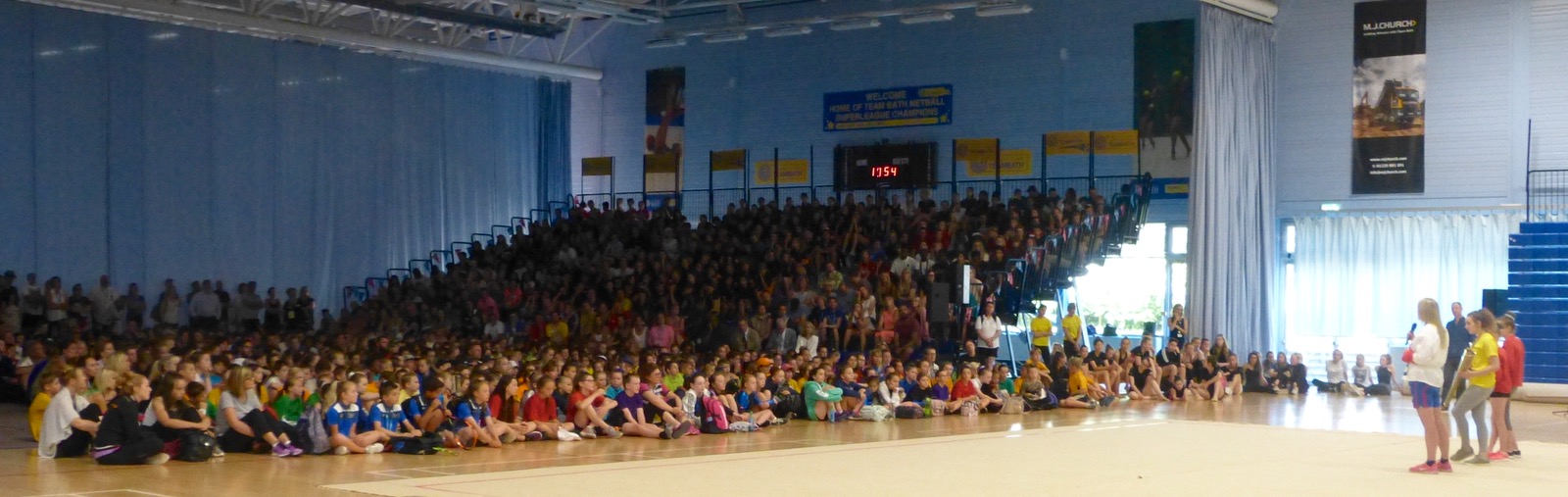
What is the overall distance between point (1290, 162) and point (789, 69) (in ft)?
33.7

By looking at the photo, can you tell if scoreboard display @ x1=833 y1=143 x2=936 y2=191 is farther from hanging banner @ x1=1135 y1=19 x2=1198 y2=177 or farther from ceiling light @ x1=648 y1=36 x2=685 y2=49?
hanging banner @ x1=1135 y1=19 x2=1198 y2=177

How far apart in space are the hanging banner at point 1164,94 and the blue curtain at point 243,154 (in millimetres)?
12949

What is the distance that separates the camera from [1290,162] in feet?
83.0

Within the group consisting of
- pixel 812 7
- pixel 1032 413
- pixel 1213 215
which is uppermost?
→ pixel 812 7

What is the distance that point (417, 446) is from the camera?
41.4 ft

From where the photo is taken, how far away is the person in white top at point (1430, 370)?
11.0 meters

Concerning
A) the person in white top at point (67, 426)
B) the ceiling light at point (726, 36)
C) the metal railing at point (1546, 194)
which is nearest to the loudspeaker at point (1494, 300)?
the metal railing at point (1546, 194)

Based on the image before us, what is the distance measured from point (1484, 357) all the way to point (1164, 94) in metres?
15.2

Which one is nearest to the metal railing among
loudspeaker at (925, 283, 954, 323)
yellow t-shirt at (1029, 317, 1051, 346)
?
yellow t-shirt at (1029, 317, 1051, 346)

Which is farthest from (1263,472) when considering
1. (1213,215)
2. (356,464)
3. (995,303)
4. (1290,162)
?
(1290,162)

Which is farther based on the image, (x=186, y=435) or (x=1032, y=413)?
(x=1032, y=413)

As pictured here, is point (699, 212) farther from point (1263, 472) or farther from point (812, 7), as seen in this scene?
point (1263, 472)

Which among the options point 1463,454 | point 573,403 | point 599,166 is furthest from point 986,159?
point 1463,454

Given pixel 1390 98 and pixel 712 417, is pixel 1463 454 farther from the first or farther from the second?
pixel 1390 98
